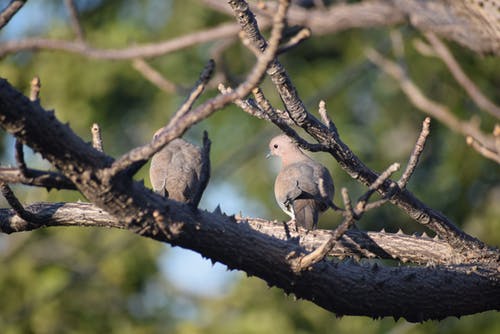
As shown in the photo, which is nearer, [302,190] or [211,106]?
[211,106]

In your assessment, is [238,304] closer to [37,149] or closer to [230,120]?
[230,120]

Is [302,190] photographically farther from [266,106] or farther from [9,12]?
[9,12]

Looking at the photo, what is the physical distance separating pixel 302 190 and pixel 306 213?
0.28m

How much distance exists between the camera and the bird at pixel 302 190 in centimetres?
631

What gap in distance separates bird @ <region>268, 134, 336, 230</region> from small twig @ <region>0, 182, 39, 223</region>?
243cm

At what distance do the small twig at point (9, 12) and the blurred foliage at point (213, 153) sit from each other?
5.86 m

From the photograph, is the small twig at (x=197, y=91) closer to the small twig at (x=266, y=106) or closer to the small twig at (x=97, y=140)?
the small twig at (x=266, y=106)

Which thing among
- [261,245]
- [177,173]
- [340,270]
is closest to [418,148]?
[340,270]

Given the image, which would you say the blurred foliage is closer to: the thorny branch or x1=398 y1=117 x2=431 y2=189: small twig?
the thorny branch

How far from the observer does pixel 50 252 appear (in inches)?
425

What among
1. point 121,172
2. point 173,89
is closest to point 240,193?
point 173,89

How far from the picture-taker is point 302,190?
258 inches

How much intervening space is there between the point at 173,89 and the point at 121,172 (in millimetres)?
4248

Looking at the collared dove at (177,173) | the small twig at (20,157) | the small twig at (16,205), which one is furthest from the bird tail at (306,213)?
the small twig at (20,157)
